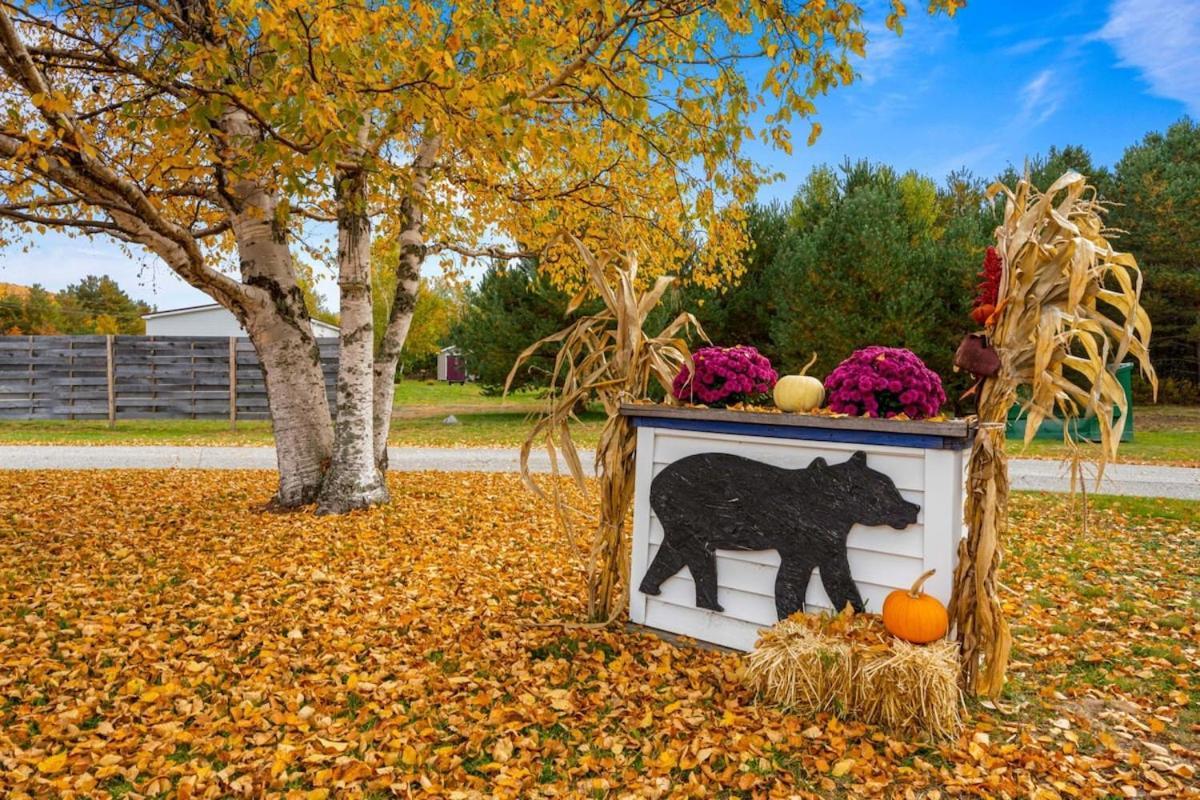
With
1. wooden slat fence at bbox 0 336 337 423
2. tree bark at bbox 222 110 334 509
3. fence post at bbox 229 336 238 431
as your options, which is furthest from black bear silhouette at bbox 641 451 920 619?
fence post at bbox 229 336 238 431

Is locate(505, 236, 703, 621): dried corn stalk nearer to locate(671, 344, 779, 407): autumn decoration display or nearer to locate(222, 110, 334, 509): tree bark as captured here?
locate(671, 344, 779, 407): autumn decoration display

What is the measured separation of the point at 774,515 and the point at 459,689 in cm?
167

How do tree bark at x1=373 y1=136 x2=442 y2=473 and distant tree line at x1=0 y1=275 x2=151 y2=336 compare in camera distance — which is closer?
tree bark at x1=373 y1=136 x2=442 y2=473

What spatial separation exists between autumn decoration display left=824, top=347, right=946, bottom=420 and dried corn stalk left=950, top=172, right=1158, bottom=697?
0.22 metres

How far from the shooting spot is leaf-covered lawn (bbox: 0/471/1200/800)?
2.70m

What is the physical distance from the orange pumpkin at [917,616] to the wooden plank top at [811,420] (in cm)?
58

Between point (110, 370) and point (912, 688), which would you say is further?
point (110, 370)

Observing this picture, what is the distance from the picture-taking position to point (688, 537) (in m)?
3.70

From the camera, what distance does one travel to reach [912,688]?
9.43 ft

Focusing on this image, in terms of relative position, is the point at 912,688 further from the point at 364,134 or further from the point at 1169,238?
the point at 1169,238

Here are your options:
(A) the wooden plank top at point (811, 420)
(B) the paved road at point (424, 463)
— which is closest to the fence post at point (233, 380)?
(B) the paved road at point (424, 463)

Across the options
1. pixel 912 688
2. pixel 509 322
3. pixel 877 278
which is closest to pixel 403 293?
pixel 912 688

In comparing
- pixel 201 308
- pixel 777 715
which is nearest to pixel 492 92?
pixel 777 715

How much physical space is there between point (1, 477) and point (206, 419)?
793 cm
